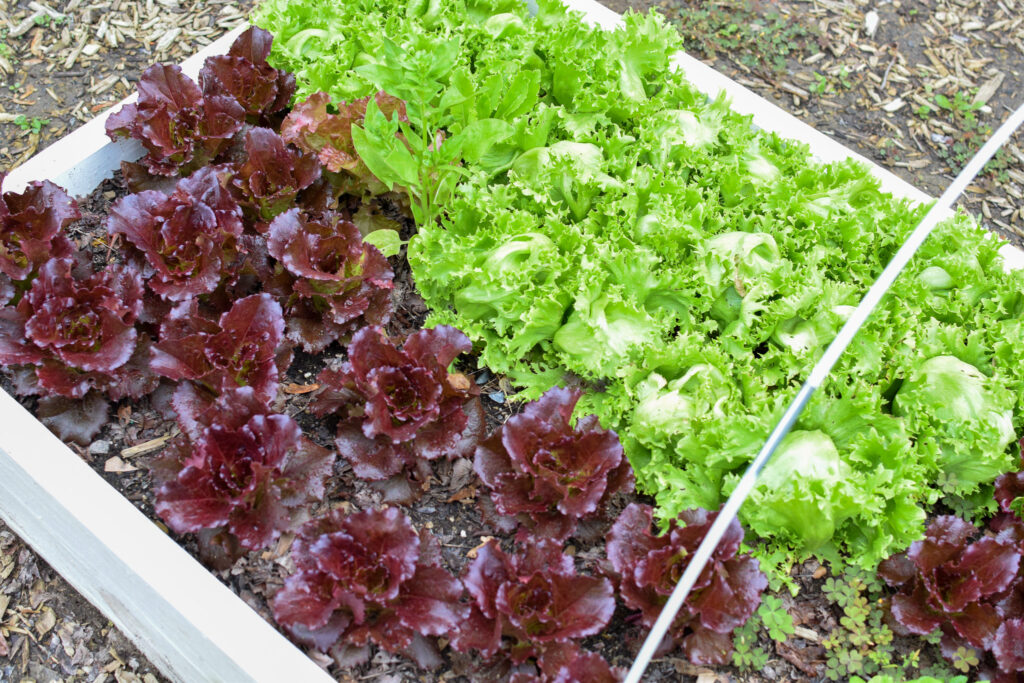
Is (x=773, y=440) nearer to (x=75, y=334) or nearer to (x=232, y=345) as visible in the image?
(x=232, y=345)

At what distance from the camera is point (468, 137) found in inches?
111

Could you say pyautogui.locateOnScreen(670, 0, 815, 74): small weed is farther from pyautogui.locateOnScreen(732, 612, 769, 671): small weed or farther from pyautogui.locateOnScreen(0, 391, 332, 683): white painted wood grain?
pyautogui.locateOnScreen(0, 391, 332, 683): white painted wood grain

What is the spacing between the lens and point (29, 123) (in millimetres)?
4051

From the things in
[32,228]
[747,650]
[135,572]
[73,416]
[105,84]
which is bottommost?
[747,650]

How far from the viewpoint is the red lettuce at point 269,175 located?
9.78 feet

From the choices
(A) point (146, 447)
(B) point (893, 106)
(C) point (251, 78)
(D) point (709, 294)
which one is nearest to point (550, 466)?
(D) point (709, 294)

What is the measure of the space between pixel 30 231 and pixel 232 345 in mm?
915

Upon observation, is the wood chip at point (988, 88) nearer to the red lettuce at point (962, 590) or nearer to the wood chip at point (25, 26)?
the red lettuce at point (962, 590)

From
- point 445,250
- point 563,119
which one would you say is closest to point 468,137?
point 445,250

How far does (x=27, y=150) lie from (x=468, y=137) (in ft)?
8.03

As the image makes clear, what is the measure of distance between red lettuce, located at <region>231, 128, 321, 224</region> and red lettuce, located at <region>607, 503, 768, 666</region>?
5.55ft

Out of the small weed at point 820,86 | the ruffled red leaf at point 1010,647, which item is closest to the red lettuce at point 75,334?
the ruffled red leaf at point 1010,647

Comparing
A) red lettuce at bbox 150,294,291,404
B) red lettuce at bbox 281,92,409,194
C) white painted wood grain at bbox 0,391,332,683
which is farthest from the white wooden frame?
red lettuce at bbox 281,92,409,194

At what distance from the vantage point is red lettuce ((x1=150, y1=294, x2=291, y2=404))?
251 cm
